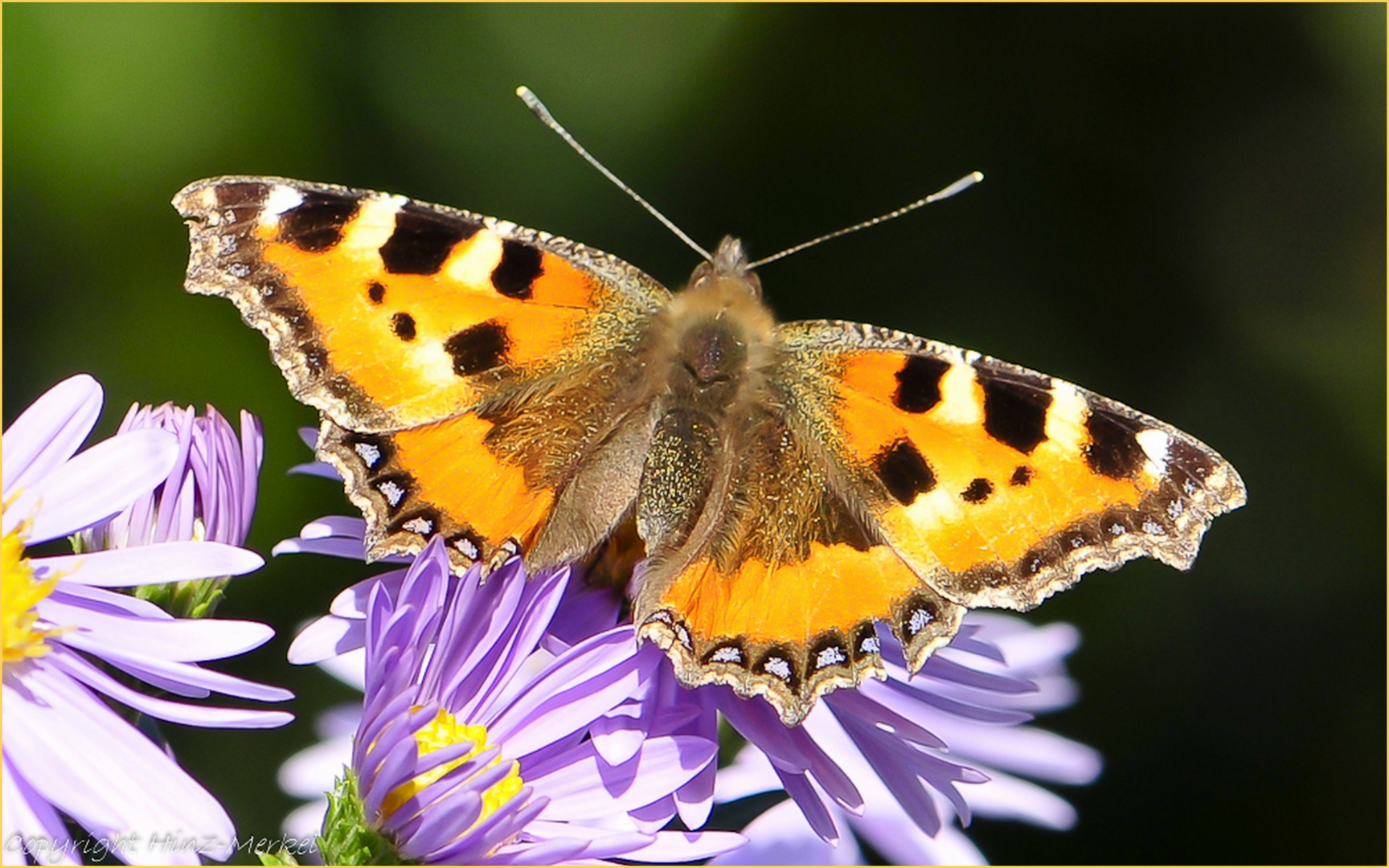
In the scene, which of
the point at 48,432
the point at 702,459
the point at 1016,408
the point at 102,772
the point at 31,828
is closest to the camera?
the point at 31,828

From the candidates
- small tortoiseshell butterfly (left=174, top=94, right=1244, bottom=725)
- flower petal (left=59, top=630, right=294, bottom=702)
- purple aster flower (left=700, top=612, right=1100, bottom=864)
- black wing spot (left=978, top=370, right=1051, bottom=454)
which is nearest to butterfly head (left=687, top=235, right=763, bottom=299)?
small tortoiseshell butterfly (left=174, top=94, right=1244, bottom=725)

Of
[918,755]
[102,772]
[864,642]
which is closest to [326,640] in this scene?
[102,772]

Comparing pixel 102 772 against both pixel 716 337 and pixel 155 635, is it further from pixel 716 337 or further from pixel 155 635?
pixel 716 337

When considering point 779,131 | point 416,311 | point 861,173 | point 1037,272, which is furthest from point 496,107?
point 416,311

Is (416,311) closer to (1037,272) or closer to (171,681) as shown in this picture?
(171,681)

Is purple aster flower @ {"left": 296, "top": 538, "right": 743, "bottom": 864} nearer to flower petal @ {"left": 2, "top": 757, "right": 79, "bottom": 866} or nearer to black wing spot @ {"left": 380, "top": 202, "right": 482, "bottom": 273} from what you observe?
flower petal @ {"left": 2, "top": 757, "right": 79, "bottom": 866}

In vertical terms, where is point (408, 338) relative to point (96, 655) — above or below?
above

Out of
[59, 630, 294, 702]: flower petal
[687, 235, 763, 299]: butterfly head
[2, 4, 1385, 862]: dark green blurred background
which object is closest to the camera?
[59, 630, 294, 702]: flower petal
